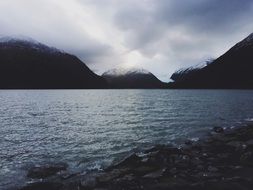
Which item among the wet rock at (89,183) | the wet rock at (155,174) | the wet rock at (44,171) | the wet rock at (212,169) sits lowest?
the wet rock at (44,171)

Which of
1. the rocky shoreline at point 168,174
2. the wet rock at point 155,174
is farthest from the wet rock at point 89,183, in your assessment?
the wet rock at point 155,174

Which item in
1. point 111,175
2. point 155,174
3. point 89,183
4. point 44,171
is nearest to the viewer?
point 89,183

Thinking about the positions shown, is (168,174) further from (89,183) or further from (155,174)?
(89,183)

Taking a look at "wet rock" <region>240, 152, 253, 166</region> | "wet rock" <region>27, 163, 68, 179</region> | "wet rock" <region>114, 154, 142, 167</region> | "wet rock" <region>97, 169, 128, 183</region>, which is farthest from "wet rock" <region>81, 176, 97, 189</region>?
"wet rock" <region>240, 152, 253, 166</region>

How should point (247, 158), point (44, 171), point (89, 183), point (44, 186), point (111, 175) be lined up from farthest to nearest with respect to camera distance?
point (247, 158) < point (44, 171) < point (111, 175) < point (44, 186) < point (89, 183)

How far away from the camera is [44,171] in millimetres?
21438

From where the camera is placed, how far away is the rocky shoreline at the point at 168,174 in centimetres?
1736

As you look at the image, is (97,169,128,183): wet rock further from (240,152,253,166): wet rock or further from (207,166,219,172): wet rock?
(240,152,253,166): wet rock

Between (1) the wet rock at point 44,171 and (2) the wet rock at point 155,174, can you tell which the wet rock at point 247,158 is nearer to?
(2) the wet rock at point 155,174

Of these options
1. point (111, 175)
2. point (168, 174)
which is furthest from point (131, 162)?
Result: point (168, 174)

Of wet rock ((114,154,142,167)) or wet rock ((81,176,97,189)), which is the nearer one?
wet rock ((81,176,97,189))

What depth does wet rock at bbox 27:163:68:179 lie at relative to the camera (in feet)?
68.4

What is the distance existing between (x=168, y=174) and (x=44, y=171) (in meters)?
8.23

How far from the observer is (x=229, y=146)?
27.7 metres
